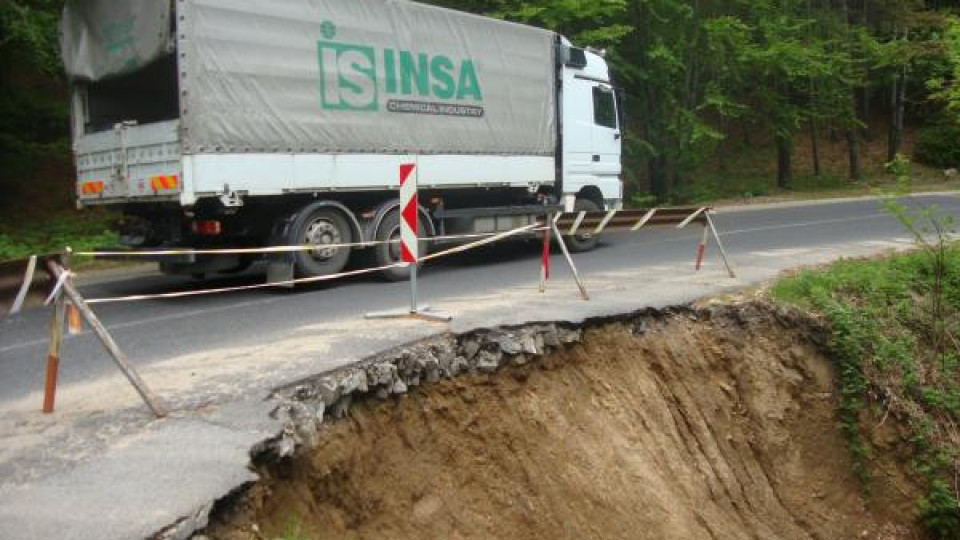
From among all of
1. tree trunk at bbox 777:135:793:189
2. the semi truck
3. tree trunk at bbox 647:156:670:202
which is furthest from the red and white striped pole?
tree trunk at bbox 777:135:793:189

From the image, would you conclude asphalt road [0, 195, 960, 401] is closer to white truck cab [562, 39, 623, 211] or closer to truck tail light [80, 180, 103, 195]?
white truck cab [562, 39, 623, 211]

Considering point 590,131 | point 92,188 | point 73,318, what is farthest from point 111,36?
point 590,131

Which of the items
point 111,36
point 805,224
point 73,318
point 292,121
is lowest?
point 73,318

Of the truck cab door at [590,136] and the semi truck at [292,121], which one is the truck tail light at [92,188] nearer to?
the semi truck at [292,121]

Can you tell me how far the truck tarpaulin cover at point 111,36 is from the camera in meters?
8.84

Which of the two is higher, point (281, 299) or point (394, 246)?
point (394, 246)

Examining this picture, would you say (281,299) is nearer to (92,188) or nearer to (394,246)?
(394,246)

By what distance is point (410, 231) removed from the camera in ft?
24.3

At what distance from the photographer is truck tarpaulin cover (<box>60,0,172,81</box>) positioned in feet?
29.0

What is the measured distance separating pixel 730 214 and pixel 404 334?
15.2 meters

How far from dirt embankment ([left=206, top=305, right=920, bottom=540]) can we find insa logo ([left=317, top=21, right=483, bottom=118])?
485 centimetres

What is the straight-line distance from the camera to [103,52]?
9836 mm

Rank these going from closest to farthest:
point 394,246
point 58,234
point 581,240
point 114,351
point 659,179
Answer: point 114,351 → point 394,246 → point 581,240 → point 58,234 → point 659,179

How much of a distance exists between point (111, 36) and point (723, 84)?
59.1 feet
